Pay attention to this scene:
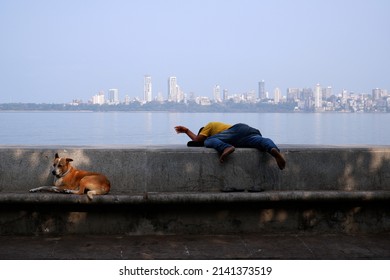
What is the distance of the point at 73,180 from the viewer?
317 inches

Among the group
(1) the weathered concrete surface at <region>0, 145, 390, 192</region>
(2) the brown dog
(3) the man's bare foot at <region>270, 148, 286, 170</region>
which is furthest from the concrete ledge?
(1) the weathered concrete surface at <region>0, 145, 390, 192</region>

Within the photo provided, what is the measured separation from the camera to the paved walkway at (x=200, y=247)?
23.0ft

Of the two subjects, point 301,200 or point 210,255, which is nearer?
point 210,255

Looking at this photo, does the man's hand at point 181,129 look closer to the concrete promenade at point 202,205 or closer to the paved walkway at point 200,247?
the concrete promenade at point 202,205

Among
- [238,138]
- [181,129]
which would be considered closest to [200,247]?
[238,138]

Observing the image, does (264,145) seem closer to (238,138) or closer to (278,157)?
(278,157)

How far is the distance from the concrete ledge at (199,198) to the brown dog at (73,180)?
0.20 meters

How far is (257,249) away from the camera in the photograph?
7297 millimetres

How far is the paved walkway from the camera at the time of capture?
7.00 m

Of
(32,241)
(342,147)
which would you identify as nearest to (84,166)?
(32,241)

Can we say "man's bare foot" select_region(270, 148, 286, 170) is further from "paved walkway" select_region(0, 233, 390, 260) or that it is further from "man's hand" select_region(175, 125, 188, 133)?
"man's hand" select_region(175, 125, 188, 133)

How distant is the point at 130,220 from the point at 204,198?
0.90 metres

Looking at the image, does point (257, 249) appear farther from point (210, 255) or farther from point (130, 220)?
point (130, 220)

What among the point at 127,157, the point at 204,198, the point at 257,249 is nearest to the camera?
the point at 257,249
